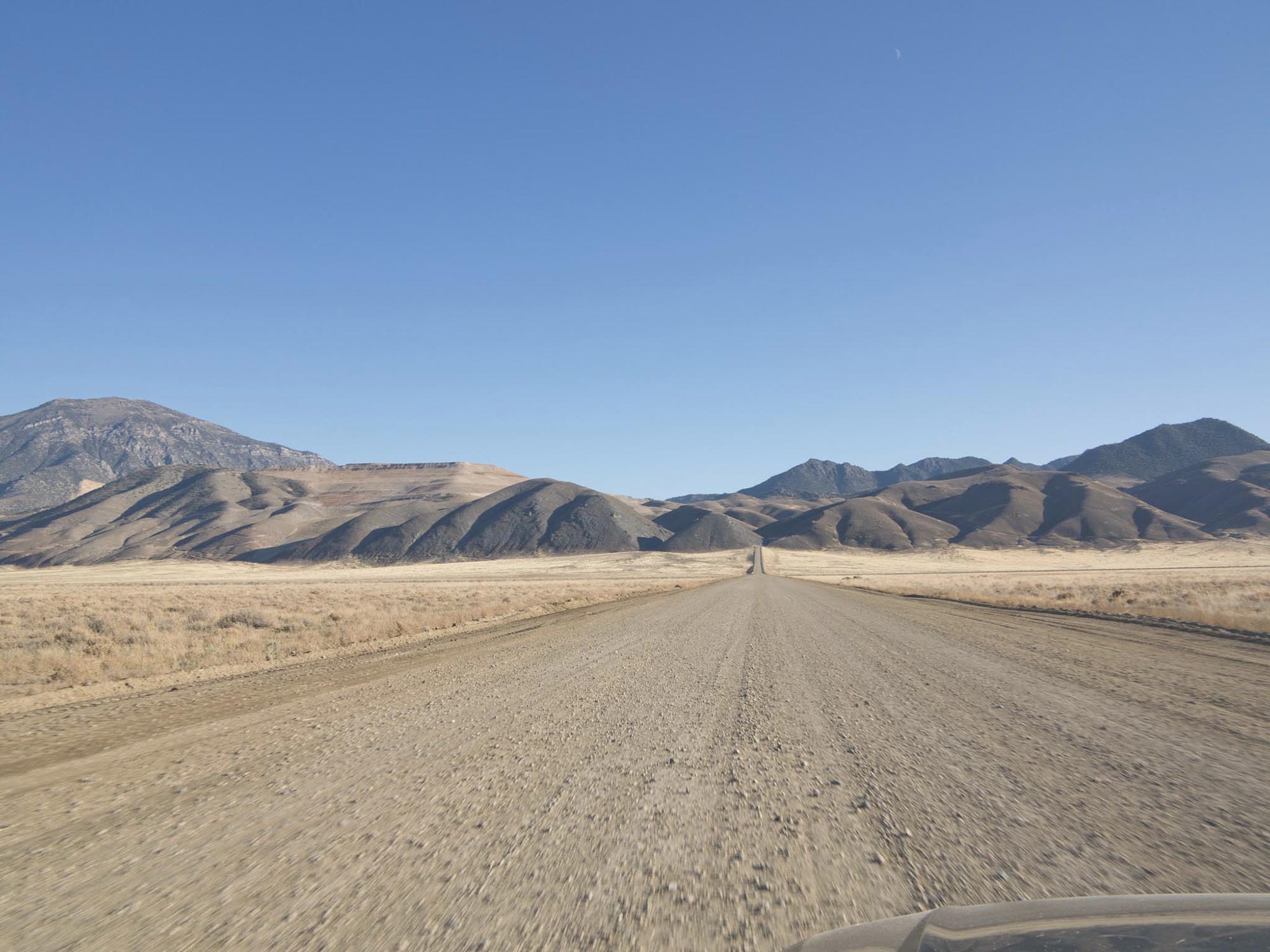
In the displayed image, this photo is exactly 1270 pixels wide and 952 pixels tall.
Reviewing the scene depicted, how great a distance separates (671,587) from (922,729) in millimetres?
40426

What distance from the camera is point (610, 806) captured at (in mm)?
4672

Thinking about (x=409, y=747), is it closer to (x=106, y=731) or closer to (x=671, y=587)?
(x=106, y=731)

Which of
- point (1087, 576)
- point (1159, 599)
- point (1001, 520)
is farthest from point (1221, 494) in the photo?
point (1159, 599)

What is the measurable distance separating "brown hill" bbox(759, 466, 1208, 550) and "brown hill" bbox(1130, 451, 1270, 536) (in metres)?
8.18

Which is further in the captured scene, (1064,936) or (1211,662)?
(1211,662)

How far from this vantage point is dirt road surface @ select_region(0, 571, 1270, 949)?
3.26 meters

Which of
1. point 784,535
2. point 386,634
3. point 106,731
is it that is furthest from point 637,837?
point 784,535

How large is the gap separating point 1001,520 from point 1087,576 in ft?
321

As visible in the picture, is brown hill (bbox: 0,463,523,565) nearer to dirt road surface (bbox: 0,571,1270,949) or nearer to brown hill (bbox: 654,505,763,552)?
brown hill (bbox: 654,505,763,552)

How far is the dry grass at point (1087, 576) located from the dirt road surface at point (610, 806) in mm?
13904

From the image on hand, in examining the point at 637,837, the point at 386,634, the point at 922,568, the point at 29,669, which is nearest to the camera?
the point at 637,837

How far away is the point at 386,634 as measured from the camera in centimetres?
1773

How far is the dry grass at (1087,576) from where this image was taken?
23.2 meters

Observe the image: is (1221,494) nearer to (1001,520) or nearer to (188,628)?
(1001,520)
